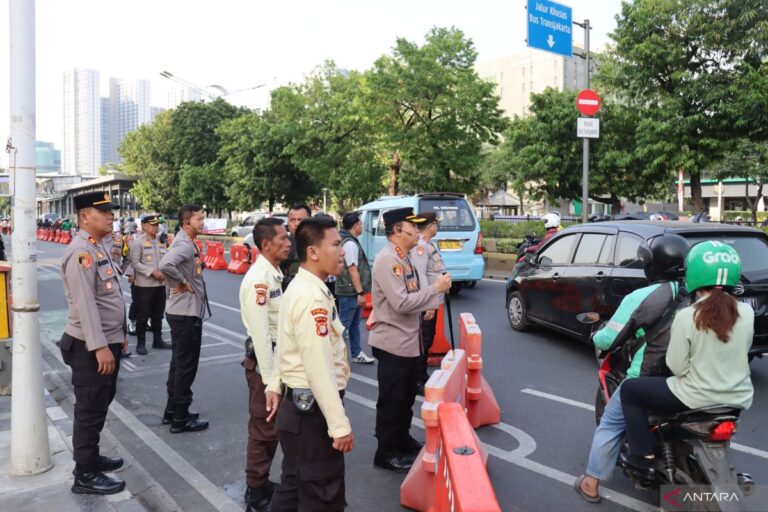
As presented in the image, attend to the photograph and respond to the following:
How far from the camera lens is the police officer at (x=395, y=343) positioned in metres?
4.12

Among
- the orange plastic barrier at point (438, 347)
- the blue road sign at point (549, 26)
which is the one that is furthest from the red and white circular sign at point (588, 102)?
the orange plastic barrier at point (438, 347)

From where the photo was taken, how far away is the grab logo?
2941mm

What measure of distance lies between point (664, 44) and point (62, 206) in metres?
97.0

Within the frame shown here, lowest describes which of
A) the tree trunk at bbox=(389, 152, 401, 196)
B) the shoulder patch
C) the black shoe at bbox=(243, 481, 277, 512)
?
the black shoe at bbox=(243, 481, 277, 512)

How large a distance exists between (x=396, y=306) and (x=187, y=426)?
234 centimetres

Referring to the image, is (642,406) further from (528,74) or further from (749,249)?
(528,74)

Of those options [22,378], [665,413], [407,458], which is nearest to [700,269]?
[665,413]

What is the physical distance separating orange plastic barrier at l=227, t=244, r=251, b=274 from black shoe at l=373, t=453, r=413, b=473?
1348cm

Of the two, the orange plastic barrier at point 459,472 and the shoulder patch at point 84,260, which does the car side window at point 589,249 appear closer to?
the orange plastic barrier at point 459,472

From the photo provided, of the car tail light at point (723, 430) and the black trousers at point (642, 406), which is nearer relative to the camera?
the car tail light at point (723, 430)

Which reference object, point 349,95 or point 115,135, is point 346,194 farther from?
point 115,135

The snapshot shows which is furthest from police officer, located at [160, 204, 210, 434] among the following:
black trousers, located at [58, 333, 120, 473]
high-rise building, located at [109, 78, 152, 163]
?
high-rise building, located at [109, 78, 152, 163]

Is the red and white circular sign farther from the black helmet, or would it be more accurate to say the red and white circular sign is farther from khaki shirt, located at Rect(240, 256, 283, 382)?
khaki shirt, located at Rect(240, 256, 283, 382)

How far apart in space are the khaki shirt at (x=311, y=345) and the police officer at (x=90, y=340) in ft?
5.53
